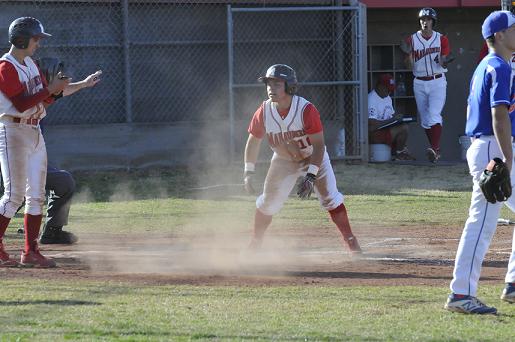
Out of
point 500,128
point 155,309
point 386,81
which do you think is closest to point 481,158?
point 500,128

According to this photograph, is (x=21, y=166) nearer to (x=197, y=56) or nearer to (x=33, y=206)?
(x=33, y=206)

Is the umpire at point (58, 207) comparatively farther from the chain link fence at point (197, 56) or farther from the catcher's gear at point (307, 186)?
the chain link fence at point (197, 56)

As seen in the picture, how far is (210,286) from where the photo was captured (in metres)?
7.89

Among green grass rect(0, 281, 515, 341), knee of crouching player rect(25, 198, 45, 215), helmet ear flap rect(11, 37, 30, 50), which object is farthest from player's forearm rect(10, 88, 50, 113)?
green grass rect(0, 281, 515, 341)

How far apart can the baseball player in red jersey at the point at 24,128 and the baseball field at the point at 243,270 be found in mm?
461

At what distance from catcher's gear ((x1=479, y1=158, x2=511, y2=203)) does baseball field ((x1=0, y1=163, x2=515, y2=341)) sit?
0.79m

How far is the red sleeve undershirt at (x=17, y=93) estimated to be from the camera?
8.45 meters

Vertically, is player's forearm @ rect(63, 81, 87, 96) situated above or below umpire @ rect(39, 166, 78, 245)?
above

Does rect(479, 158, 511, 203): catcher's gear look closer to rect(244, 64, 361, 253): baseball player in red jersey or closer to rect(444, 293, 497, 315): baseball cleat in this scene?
rect(444, 293, 497, 315): baseball cleat

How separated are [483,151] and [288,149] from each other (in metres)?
2.86

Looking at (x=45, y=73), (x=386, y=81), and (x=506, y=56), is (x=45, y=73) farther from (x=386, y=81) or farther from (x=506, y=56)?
(x=386, y=81)

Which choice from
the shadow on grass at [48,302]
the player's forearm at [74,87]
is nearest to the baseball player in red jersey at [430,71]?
the player's forearm at [74,87]

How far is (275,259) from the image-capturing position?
30.8 feet

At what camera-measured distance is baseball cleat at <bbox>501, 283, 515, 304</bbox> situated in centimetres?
704
